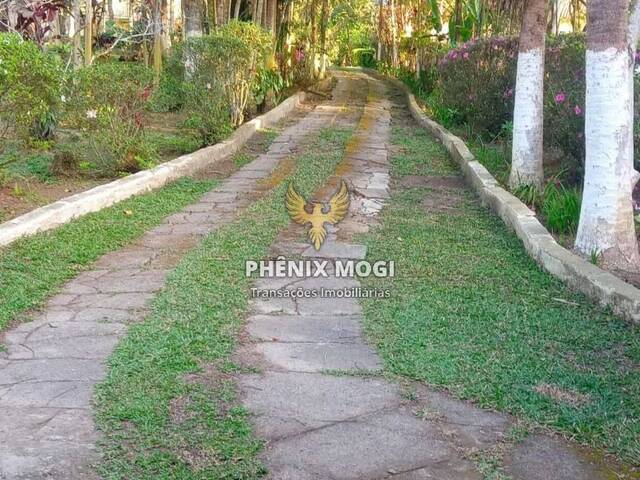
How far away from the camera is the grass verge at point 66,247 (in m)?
5.41

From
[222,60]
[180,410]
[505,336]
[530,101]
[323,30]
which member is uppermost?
[323,30]

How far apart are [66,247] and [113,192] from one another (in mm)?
1787

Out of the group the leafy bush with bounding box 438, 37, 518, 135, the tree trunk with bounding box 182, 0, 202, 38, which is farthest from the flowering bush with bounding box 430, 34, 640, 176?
the tree trunk with bounding box 182, 0, 202, 38

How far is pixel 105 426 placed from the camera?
3562mm

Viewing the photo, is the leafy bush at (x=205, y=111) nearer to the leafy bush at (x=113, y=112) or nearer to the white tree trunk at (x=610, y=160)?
the leafy bush at (x=113, y=112)

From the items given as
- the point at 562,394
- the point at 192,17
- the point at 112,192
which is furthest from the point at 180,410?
the point at 192,17

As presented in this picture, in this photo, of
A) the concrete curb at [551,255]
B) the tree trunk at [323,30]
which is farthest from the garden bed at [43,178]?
the tree trunk at [323,30]

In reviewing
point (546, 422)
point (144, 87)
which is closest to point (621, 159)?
point (546, 422)

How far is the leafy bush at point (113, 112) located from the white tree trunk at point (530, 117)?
4.13m

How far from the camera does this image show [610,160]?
19.8 ft

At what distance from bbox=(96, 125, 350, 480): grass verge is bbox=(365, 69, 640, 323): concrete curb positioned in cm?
216

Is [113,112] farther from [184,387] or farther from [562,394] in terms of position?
[562,394]

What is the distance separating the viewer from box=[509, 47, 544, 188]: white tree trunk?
28.8 feet

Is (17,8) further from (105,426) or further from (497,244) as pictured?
(105,426)
